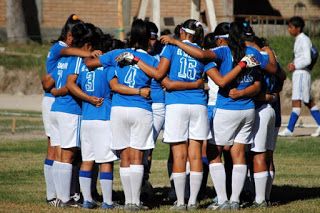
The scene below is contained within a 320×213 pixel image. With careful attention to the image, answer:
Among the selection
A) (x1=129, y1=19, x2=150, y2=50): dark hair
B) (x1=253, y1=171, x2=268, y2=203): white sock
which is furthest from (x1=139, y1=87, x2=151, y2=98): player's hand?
(x1=253, y1=171, x2=268, y2=203): white sock

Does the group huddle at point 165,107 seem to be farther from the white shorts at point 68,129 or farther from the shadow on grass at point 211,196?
the shadow on grass at point 211,196

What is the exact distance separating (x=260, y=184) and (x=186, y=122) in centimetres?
128

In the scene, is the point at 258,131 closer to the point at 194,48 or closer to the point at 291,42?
the point at 194,48

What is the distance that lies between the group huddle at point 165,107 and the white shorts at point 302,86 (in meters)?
8.79

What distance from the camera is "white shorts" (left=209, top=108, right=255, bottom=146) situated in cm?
1262

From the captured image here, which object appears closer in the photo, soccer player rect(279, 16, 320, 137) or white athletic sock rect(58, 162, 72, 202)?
white athletic sock rect(58, 162, 72, 202)

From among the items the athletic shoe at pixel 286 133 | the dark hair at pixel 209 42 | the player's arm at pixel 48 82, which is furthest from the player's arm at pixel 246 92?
the athletic shoe at pixel 286 133

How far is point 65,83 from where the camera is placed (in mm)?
12875

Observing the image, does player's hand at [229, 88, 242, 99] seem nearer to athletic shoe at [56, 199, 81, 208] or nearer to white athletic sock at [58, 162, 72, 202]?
white athletic sock at [58, 162, 72, 202]

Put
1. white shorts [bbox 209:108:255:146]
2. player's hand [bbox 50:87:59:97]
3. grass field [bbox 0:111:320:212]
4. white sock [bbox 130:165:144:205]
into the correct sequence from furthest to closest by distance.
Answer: grass field [bbox 0:111:320:212]
player's hand [bbox 50:87:59:97]
white shorts [bbox 209:108:255:146]
white sock [bbox 130:165:144:205]

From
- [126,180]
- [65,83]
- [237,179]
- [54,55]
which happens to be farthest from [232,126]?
[54,55]

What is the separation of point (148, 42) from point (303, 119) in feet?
52.6

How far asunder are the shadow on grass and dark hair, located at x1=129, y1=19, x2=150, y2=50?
2089mm

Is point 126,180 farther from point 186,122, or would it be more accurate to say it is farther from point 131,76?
point 131,76
